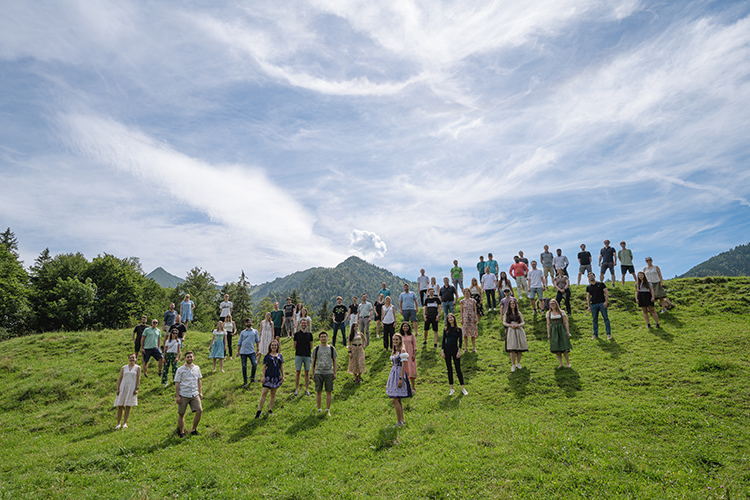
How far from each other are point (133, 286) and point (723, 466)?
6200cm

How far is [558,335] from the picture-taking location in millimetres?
13312

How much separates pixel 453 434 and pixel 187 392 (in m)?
8.31

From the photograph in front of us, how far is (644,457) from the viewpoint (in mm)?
7141

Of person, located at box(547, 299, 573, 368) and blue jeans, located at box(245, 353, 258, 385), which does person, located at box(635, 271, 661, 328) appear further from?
blue jeans, located at box(245, 353, 258, 385)

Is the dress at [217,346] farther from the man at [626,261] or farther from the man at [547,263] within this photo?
the man at [626,261]

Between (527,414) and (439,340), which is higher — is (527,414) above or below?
below

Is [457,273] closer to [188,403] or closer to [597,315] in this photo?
[597,315]

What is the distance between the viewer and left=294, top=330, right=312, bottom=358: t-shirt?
43.6ft

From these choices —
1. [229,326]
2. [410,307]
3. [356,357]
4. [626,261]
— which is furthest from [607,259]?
[229,326]

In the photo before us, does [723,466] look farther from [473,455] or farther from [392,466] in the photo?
[392,466]

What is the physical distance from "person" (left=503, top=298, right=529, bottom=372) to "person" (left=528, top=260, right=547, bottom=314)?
24.4 ft

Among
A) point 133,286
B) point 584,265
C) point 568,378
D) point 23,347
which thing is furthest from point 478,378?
point 133,286

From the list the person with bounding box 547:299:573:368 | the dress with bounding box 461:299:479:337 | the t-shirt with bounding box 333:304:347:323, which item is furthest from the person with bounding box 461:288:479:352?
the t-shirt with bounding box 333:304:347:323

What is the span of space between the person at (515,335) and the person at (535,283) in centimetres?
742
